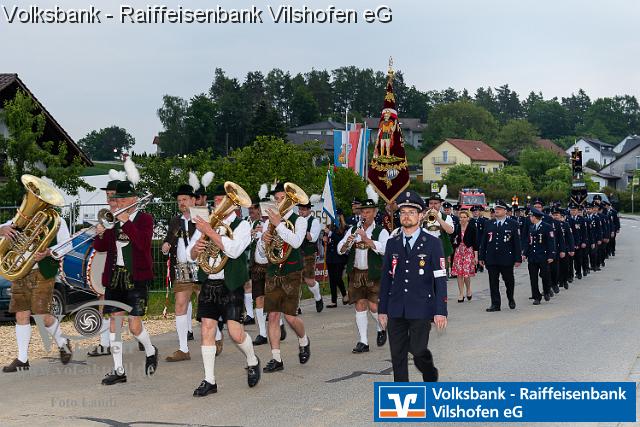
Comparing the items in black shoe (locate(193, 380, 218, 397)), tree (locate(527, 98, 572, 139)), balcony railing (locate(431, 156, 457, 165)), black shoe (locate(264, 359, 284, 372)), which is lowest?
black shoe (locate(193, 380, 218, 397))

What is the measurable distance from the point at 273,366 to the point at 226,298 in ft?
4.33

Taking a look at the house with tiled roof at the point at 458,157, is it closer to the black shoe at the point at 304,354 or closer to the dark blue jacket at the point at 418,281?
the black shoe at the point at 304,354

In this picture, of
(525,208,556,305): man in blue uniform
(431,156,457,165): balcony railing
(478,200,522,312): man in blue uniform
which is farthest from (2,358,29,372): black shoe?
(431,156,457,165): balcony railing

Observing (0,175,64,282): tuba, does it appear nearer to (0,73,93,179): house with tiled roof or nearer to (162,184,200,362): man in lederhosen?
(162,184,200,362): man in lederhosen

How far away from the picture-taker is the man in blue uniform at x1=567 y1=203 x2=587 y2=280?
67.1 feet

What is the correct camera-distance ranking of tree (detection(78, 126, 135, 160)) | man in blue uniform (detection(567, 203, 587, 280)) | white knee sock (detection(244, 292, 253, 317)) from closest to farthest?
white knee sock (detection(244, 292, 253, 317)), man in blue uniform (detection(567, 203, 587, 280)), tree (detection(78, 126, 135, 160))

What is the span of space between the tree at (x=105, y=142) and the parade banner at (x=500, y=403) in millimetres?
156020

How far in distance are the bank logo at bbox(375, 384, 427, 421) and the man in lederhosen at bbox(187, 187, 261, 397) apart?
1.65 meters

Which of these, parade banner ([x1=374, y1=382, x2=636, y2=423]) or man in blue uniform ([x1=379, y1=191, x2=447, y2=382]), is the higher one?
man in blue uniform ([x1=379, y1=191, x2=447, y2=382])

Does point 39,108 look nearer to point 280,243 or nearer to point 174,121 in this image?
point 280,243

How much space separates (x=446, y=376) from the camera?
28.0ft

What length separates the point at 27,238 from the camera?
9219mm

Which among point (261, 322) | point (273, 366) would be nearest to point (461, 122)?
point (261, 322)

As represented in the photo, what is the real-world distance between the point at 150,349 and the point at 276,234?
188 centimetres
